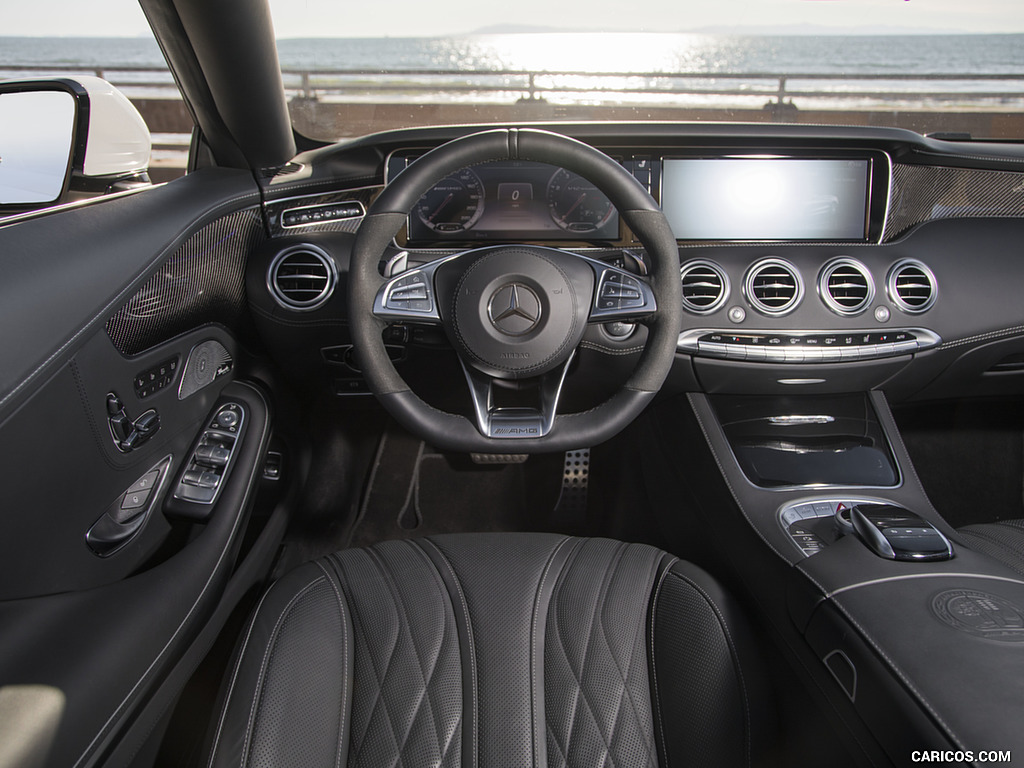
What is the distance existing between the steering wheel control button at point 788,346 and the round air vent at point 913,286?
0.09 m

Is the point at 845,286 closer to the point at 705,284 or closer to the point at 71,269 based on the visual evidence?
the point at 705,284

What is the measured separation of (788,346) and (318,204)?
1.13 meters

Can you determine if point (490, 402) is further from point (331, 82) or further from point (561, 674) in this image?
point (331, 82)

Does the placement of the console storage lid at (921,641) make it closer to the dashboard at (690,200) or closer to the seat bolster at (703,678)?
the seat bolster at (703,678)

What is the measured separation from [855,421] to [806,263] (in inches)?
15.4

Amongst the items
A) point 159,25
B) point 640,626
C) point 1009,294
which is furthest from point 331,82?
point 1009,294

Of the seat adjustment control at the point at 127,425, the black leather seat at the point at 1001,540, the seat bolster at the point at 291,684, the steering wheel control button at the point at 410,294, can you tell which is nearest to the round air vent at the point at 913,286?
the black leather seat at the point at 1001,540

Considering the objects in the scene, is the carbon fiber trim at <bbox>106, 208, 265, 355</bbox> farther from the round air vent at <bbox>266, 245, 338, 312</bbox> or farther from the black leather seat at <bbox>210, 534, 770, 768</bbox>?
the black leather seat at <bbox>210, 534, 770, 768</bbox>

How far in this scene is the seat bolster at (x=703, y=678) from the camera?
1006 mm

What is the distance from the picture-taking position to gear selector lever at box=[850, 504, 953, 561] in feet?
3.81

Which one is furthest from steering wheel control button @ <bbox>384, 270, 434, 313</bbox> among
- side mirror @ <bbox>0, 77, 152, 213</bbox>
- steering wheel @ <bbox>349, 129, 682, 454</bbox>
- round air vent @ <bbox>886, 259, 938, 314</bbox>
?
round air vent @ <bbox>886, 259, 938, 314</bbox>

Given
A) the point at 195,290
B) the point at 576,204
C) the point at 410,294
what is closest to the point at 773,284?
the point at 576,204

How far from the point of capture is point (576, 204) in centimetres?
163

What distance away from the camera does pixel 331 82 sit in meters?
1.86
